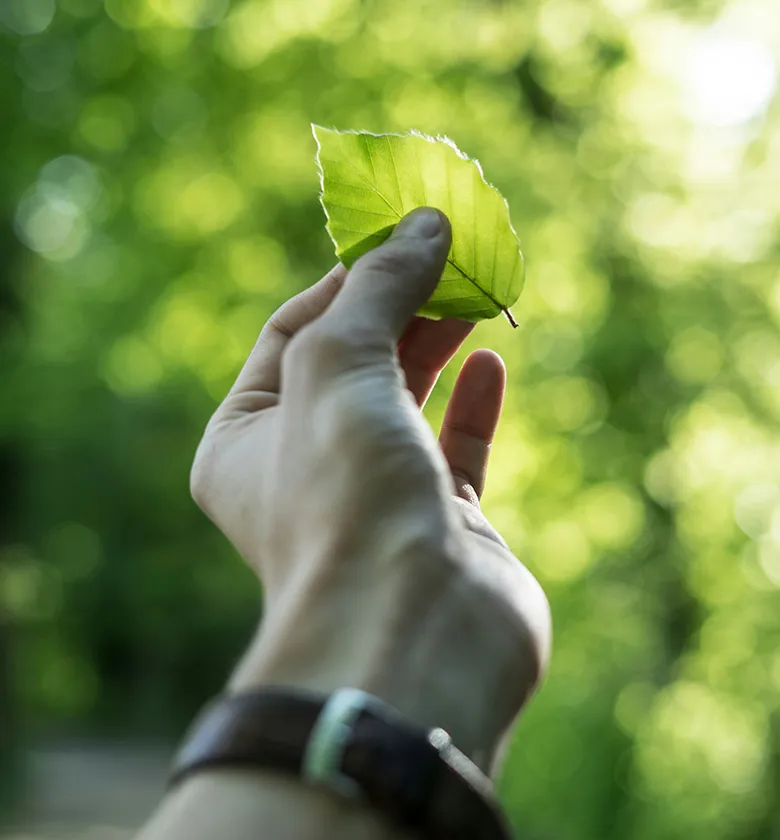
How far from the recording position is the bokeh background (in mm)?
3934

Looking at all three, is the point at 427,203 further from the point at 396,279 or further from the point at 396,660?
the point at 396,660

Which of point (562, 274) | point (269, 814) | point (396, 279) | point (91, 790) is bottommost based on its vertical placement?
point (91, 790)

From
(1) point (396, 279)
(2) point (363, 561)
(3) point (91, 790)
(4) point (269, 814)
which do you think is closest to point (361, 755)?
(4) point (269, 814)

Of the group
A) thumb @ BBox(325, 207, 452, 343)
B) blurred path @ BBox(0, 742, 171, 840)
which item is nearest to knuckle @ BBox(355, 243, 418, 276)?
thumb @ BBox(325, 207, 452, 343)

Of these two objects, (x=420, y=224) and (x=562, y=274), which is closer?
(x=420, y=224)

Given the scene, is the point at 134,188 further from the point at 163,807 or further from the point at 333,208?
the point at 163,807

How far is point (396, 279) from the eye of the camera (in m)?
0.90

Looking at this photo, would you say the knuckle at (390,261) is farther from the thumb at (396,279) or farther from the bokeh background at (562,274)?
the bokeh background at (562,274)

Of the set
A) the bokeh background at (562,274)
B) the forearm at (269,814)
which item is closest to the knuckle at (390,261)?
the forearm at (269,814)

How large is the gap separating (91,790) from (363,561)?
27.7ft

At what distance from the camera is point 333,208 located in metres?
0.97

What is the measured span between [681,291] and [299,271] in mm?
1821

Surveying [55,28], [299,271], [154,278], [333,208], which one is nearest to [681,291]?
[299,271]

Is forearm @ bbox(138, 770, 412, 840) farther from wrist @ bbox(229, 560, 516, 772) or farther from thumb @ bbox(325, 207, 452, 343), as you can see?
thumb @ bbox(325, 207, 452, 343)
